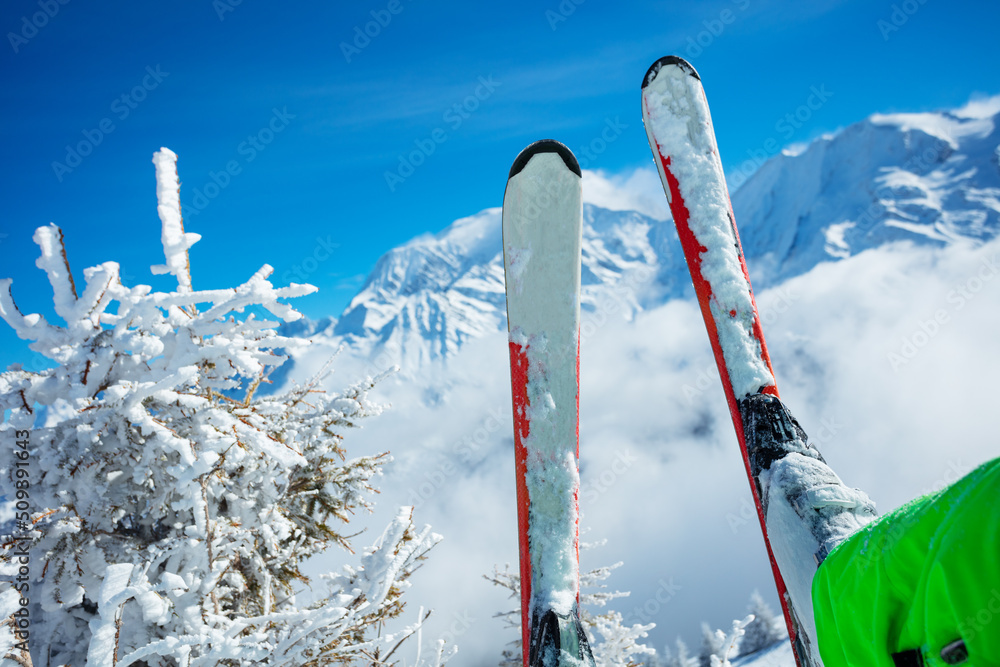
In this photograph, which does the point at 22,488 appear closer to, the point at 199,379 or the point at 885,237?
the point at 199,379

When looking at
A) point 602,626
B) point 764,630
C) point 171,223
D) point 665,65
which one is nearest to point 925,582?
point 171,223

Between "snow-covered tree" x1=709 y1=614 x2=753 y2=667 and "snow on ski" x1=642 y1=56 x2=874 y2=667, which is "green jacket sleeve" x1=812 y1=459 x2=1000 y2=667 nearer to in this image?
"snow on ski" x1=642 y1=56 x2=874 y2=667

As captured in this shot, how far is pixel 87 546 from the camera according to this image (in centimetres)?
257

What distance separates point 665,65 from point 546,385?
2.64 m

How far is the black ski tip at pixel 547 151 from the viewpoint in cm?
355

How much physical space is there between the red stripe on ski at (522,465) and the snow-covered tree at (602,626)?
3674 millimetres

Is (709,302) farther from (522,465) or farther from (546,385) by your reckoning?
(522,465)

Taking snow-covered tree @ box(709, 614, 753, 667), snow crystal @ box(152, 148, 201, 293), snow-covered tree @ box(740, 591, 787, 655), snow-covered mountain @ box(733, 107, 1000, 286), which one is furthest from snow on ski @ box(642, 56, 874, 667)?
snow-covered mountain @ box(733, 107, 1000, 286)

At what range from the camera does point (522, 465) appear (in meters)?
3.03

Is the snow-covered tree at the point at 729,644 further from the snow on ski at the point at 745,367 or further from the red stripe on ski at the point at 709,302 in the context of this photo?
the snow on ski at the point at 745,367

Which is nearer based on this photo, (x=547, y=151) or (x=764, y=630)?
(x=547, y=151)

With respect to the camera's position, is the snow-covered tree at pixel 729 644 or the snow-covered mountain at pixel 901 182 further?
the snow-covered mountain at pixel 901 182

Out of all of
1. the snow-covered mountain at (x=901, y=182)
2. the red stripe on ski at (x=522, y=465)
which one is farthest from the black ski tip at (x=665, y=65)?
the snow-covered mountain at (x=901, y=182)

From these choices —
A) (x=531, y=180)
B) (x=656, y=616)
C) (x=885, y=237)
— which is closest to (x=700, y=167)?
(x=531, y=180)
